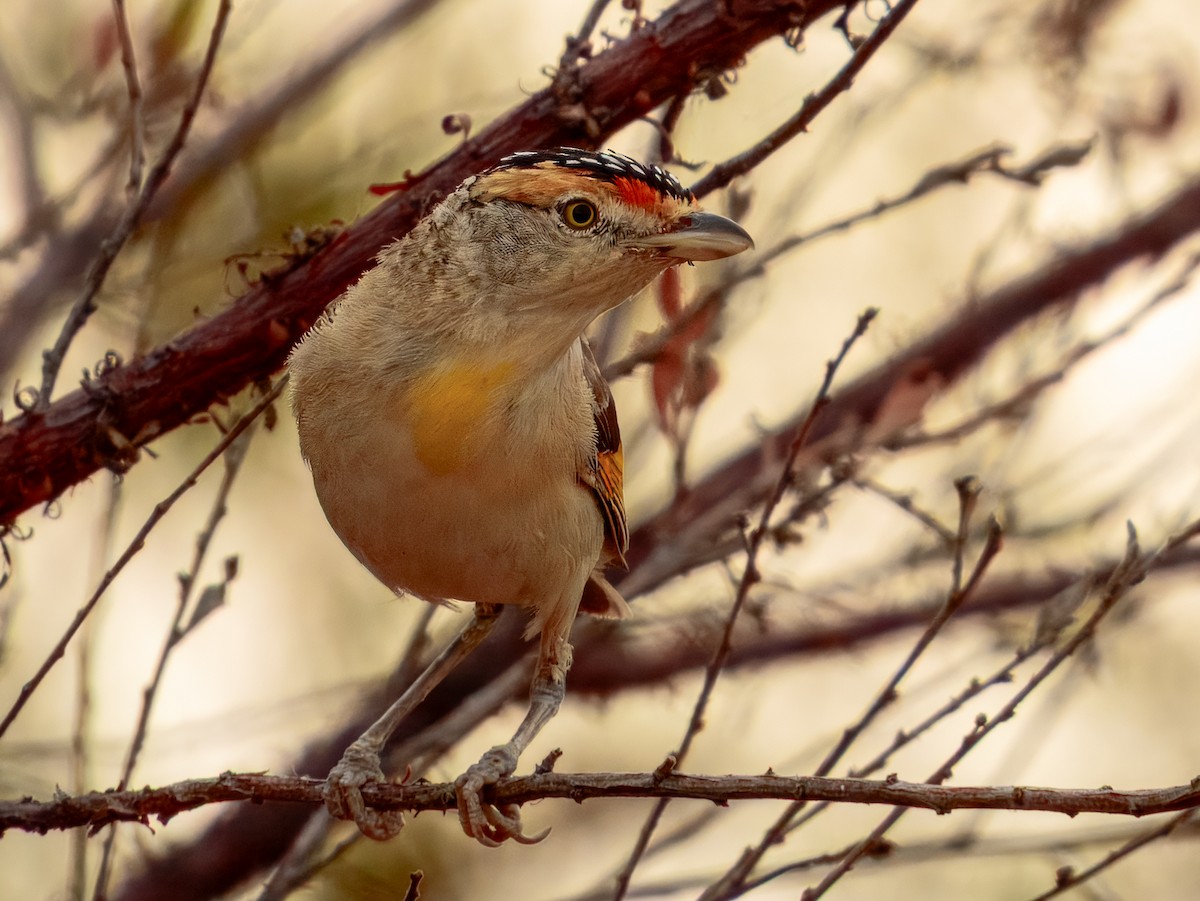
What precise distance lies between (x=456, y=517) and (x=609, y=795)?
1.09 meters

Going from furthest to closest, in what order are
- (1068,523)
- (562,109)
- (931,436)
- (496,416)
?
(1068,523) < (931,436) < (562,109) < (496,416)

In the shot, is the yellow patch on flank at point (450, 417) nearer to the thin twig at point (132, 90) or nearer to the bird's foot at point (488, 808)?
the bird's foot at point (488, 808)

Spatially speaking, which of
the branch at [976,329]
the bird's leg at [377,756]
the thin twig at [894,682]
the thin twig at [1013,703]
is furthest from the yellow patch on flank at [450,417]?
the branch at [976,329]

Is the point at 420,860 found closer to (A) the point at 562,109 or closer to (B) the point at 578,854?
(B) the point at 578,854

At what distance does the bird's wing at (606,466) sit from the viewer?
4.02 m

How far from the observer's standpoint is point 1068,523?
5.78 m

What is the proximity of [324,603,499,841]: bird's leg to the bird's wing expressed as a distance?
0.53 metres

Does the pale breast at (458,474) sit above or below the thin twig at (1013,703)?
above

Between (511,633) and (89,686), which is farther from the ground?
(511,633)

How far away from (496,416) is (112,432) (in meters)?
1.05

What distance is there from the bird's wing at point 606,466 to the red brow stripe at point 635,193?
23.6 inches

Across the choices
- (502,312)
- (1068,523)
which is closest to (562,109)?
(502,312)

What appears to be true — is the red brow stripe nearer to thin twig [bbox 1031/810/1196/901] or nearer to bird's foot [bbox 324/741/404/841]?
bird's foot [bbox 324/741/404/841]

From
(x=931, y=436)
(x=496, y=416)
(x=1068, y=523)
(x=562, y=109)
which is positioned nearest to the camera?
Result: (x=496, y=416)
